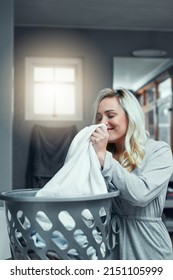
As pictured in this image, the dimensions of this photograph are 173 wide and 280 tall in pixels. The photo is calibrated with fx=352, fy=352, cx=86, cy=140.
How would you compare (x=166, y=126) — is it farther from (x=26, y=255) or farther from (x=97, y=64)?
(x=26, y=255)

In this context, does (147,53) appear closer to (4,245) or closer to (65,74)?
(65,74)

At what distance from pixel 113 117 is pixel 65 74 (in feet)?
7.25

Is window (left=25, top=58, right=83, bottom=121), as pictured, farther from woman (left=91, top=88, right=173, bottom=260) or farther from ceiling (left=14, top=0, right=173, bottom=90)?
woman (left=91, top=88, right=173, bottom=260)

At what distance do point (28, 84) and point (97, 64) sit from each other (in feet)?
2.06

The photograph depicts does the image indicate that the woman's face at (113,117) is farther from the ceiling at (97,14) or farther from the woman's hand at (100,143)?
the ceiling at (97,14)

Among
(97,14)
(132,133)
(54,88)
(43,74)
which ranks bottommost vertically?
(132,133)

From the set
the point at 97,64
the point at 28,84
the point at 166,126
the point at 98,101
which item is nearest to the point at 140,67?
the point at 166,126

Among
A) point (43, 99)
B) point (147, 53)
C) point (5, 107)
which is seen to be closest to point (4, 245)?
point (5, 107)

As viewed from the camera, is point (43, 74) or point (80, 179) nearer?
point (80, 179)

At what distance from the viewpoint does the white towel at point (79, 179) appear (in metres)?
0.73

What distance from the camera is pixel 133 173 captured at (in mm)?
927

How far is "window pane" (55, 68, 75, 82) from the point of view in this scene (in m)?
3.08

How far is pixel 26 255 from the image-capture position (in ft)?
2.24

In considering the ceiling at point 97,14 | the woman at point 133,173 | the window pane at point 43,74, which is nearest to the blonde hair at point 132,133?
the woman at point 133,173
